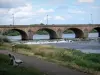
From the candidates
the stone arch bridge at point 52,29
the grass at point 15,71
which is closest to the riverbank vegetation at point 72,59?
the grass at point 15,71

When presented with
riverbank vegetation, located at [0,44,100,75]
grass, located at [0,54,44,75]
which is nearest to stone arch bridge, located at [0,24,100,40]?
riverbank vegetation, located at [0,44,100,75]

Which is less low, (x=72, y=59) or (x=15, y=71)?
(x=15, y=71)

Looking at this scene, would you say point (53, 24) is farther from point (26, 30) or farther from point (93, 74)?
point (93, 74)

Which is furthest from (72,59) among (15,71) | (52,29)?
(52,29)

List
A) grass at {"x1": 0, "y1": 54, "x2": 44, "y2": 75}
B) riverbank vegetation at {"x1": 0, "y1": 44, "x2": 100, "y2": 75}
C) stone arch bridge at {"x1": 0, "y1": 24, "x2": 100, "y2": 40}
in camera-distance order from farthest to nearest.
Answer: stone arch bridge at {"x1": 0, "y1": 24, "x2": 100, "y2": 40}, riverbank vegetation at {"x1": 0, "y1": 44, "x2": 100, "y2": 75}, grass at {"x1": 0, "y1": 54, "x2": 44, "y2": 75}

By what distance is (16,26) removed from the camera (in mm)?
99625

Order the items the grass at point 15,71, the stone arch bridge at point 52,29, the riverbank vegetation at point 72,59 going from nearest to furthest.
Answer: the grass at point 15,71, the riverbank vegetation at point 72,59, the stone arch bridge at point 52,29

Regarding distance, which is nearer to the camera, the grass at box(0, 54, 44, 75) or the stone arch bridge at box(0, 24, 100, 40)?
the grass at box(0, 54, 44, 75)

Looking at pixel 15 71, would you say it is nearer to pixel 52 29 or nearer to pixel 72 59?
pixel 72 59

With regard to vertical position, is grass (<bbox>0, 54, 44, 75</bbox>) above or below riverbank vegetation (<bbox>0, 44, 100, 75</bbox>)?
above

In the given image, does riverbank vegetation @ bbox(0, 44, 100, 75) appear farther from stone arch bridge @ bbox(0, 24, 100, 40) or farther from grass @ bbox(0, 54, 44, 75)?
stone arch bridge @ bbox(0, 24, 100, 40)

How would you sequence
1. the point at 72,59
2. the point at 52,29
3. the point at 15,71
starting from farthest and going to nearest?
the point at 52,29
the point at 72,59
the point at 15,71

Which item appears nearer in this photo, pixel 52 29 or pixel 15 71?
pixel 15 71

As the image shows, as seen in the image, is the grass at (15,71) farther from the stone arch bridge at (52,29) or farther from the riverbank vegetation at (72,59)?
the stone arch bridge at (52,29)
